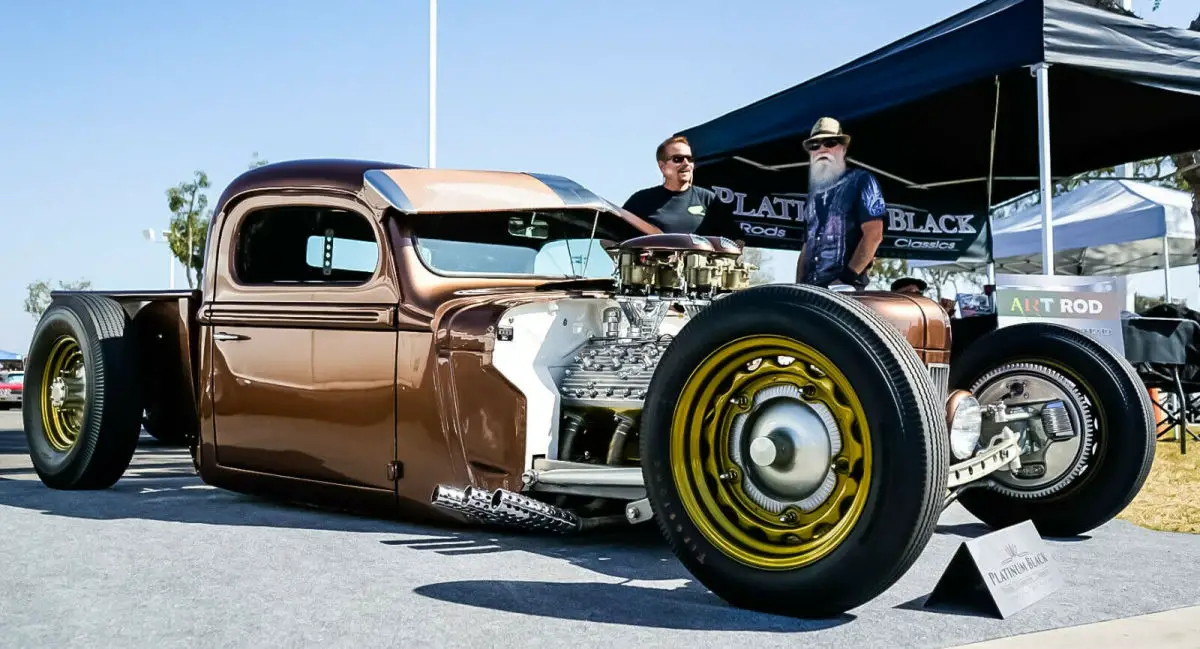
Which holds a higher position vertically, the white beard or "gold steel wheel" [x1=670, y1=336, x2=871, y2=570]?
the white beard

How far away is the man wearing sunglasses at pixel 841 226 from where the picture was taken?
13.8ft

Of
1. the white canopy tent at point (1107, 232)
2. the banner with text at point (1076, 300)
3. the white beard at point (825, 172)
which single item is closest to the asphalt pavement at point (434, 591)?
the white beard at point (825, 172)

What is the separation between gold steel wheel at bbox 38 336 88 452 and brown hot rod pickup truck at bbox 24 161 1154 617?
0.6 inches

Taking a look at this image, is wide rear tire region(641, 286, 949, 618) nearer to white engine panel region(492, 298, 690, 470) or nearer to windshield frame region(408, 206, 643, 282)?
white engine panel region(492, 298, 690, 470)

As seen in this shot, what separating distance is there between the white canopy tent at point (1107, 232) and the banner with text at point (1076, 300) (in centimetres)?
649

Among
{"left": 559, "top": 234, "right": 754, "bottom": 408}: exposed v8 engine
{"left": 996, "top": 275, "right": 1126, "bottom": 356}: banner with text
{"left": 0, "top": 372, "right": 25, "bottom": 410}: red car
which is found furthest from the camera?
{"left": 0, "top": 372, "right": 25, "bottom": 410}: red car

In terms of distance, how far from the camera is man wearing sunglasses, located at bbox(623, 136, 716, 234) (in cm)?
518

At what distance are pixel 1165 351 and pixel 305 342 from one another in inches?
250

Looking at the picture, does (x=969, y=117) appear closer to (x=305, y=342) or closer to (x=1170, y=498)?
(x=1170, y=498)

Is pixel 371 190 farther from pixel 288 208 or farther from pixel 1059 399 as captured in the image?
pixel 1059 399

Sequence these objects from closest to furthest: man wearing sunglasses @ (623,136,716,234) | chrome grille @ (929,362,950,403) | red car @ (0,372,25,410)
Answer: chrome grille @ (929,362,950,403), man wearing sunglasses @ (623,136,716,234), red car @ (0,372,25,410)

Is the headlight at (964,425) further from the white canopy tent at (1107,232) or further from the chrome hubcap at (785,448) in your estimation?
the white canopy tent at (1107,232)

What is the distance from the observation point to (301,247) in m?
4.73

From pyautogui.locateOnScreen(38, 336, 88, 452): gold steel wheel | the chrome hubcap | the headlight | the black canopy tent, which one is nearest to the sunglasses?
the black canopy tent
